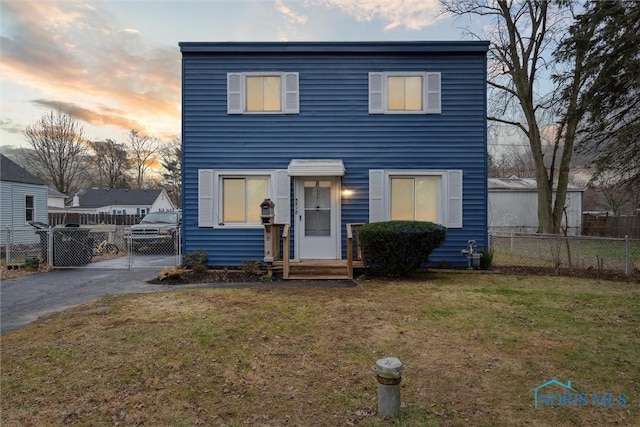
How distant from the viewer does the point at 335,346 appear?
13.0ft

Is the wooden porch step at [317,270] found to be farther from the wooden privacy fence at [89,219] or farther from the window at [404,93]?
the wooden privacy fence at [89,219]

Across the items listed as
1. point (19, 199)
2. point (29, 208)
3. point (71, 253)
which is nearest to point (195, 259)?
point (71, 253)

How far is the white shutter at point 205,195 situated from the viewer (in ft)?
28.8

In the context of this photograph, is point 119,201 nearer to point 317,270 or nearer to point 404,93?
point 317,270

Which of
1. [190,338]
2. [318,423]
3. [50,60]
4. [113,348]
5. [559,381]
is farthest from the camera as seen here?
[50,60]

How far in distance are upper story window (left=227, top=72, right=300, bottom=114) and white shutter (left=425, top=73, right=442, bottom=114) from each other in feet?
10.6

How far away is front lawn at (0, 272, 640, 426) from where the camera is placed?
2.67 m

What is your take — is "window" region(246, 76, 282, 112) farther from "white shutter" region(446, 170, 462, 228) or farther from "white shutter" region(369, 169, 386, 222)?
"white shutter" region(446, 170, 462, 228)

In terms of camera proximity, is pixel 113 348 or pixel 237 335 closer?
pixel 113 348

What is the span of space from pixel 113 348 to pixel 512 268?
8736mm

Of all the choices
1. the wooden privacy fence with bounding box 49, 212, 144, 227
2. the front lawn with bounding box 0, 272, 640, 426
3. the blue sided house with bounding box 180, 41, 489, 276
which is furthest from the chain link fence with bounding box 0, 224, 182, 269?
the wooden privacy fence with bounding box 49, 212, 144, 227

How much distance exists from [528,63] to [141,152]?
41415mm

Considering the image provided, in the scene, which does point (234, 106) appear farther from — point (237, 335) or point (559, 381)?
point (559, 381)

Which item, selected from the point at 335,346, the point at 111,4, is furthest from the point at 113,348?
the point at 111,4
